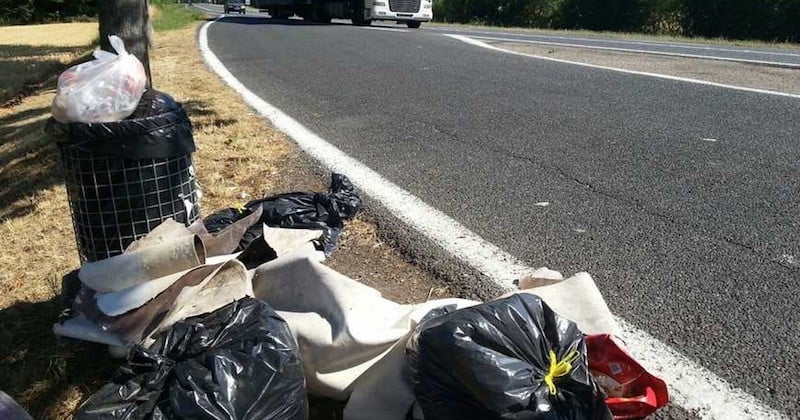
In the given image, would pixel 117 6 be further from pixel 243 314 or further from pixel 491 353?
pixel 491 353

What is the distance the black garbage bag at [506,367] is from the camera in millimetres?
1771

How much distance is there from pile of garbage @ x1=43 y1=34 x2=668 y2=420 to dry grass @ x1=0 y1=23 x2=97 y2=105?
31.4ft

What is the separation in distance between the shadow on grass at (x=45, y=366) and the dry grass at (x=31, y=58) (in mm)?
9113

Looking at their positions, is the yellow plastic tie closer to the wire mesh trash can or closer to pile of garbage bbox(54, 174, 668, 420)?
pile of garbage bbox(54, 174, 668, 420)

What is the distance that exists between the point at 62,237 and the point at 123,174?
1656 millimetres

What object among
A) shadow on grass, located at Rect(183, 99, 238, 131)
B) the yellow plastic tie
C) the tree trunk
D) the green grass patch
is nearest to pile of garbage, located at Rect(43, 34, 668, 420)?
the yellow plastic tie

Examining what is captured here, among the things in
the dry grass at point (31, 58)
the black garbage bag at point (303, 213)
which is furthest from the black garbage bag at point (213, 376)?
the dry grass at point (31, 58)

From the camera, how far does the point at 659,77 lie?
884 cm

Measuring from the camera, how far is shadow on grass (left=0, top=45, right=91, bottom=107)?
11.4 metres

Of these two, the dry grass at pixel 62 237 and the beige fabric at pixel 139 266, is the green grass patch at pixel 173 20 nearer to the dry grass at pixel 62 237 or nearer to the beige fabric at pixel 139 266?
the dry grass at pixel 62 237

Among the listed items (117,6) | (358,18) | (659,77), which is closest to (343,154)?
(117,6)

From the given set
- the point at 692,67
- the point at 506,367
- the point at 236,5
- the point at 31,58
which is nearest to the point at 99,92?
the point at 506,367

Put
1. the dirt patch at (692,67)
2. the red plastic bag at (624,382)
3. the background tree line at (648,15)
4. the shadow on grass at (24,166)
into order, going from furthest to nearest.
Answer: the background tree line at (648,15) < the dirt patch at (692,67) < the shadow on grass at (24,166) < the red plastic bag at (624,382)

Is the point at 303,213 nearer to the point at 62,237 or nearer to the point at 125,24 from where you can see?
the point at 62,237
